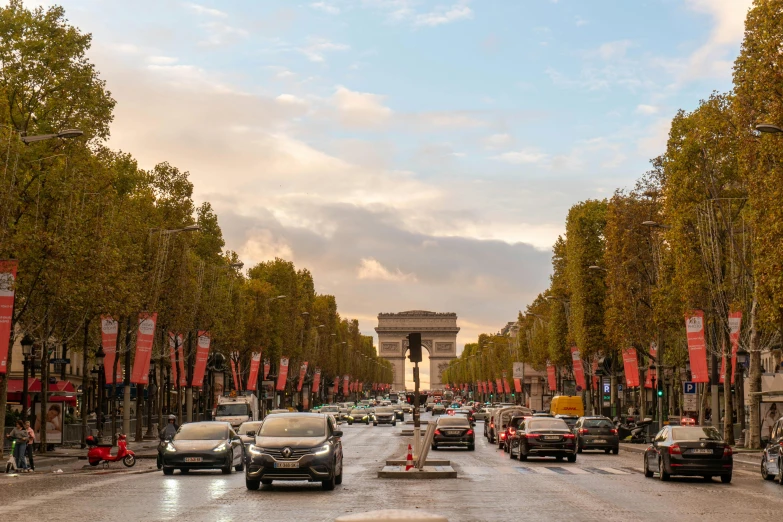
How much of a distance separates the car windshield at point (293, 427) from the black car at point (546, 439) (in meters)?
15.9

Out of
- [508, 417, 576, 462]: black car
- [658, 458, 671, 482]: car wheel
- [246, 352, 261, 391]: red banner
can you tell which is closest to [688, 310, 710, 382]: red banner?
[508, 417, 576, 462]: black car

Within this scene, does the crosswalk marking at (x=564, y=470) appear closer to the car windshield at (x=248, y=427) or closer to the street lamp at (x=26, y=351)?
the car windshield at (x=248, y=427)

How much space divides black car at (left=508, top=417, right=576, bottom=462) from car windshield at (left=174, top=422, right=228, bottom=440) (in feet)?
40.7

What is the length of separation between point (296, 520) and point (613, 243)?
49.3 m

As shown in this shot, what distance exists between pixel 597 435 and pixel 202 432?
22.8m

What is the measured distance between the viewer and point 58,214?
42781 millimetres

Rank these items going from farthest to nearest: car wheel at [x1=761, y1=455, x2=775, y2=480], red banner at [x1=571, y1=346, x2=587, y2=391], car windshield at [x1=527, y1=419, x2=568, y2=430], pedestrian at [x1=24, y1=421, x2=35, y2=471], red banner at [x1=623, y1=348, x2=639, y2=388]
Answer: red banner at [x1=571, y1=346, x2=587, y2=391]
red banner at [x1=623, y1=348, x2=639, y2=388]
car windshield at [x1=527, y1=419, x2=568, y2=430]
pedestrian at [x1=24, y1=421, x2=35, y2=471]
car wheel at [x1=761, y1=455, x2=775, y2=480]

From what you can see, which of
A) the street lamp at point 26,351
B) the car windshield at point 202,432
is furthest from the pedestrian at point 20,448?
the street lamp at point 26,351

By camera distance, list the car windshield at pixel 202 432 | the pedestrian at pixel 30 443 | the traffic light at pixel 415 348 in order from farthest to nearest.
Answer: the pedestrian at pixel 30 443, the car windshield at pixel 202 432, the traffic light at pixel 415 348

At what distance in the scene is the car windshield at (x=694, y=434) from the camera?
3191cm

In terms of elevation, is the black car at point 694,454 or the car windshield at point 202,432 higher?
the car windshield at point 202,432

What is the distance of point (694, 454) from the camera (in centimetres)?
3144

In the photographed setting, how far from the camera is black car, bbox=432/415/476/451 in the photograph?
54.8m

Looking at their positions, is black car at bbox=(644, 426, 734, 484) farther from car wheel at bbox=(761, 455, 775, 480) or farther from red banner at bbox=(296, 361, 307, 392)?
red banner at bbox=(296, 361, 307, 392)
